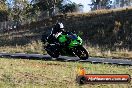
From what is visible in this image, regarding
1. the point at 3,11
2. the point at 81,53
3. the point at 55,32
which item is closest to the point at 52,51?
the point at 55,32

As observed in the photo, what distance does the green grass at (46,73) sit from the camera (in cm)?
1609

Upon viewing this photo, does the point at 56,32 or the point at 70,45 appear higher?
the point at 56,32

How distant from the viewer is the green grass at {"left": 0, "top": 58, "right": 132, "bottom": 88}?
16094 millimetres

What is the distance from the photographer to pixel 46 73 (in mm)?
18203

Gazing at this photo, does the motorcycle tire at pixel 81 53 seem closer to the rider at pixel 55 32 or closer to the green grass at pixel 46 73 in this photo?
the rider at pixel 55 32

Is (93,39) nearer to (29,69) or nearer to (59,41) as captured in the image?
(29,69)

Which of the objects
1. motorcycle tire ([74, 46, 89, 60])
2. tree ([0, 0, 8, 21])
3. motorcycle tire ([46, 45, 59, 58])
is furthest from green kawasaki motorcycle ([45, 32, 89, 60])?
tree ([0, 0, 8, 21])

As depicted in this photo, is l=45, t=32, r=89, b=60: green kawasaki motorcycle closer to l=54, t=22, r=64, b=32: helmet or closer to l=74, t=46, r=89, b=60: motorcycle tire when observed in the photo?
l=74, t=46, r=89, b=60: motorcycle tire

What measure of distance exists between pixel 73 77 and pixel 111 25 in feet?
114

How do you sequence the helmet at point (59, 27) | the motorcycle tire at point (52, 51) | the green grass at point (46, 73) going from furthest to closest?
the green grass at point (46, 73)
the motorcycle tire at point (52, 51)
the helmet at point (59, 27)

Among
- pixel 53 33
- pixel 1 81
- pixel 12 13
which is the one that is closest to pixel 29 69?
pixel 1 81

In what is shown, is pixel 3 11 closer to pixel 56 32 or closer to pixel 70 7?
pixel 70 7

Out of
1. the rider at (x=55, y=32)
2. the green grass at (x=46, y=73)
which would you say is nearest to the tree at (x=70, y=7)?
the green grass at (x=46, y=73)

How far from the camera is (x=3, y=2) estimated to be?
9419cm
